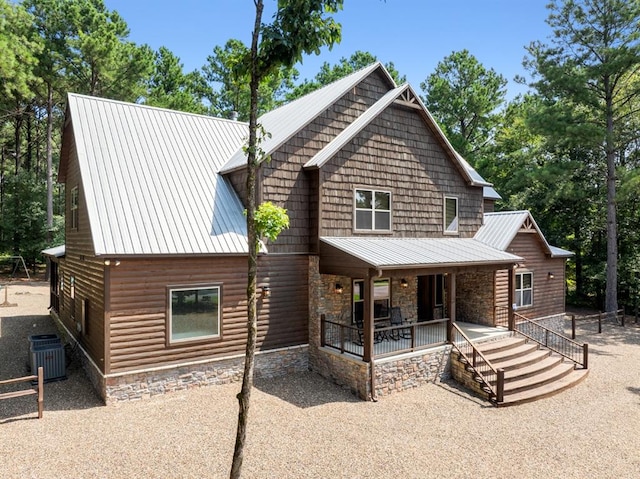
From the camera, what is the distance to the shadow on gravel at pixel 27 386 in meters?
9.22

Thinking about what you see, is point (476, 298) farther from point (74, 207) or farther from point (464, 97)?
point (464, 97)

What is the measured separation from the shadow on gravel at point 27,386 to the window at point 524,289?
51.1ft

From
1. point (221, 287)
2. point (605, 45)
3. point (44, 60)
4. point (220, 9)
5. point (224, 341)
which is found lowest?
point (224, 341)

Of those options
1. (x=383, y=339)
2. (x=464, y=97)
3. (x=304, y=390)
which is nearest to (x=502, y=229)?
(x=383, y=339)

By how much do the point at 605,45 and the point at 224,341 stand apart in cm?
2245

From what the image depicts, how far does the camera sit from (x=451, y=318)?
40.1 ft

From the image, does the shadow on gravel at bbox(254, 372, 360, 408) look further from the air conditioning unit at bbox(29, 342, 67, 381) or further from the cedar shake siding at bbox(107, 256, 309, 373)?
the air conditioning unit at bbox(29, 342, 67, 381)

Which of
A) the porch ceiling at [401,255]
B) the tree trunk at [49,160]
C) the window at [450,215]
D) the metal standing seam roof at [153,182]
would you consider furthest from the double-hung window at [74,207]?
the tree trunk at [49,160]

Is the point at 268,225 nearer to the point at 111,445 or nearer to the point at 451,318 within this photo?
the point at 111,445

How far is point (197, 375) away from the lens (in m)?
10.7

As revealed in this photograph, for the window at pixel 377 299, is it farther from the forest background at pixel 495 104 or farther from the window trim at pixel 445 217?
the forest background at pixel 495 104

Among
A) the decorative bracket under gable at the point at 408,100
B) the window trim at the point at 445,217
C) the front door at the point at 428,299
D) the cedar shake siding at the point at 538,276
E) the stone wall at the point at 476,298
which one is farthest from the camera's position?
the cedar shake siding at the point at 538,276

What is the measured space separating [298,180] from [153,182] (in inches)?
163

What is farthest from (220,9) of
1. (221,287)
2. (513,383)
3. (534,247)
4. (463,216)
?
(534,247)
